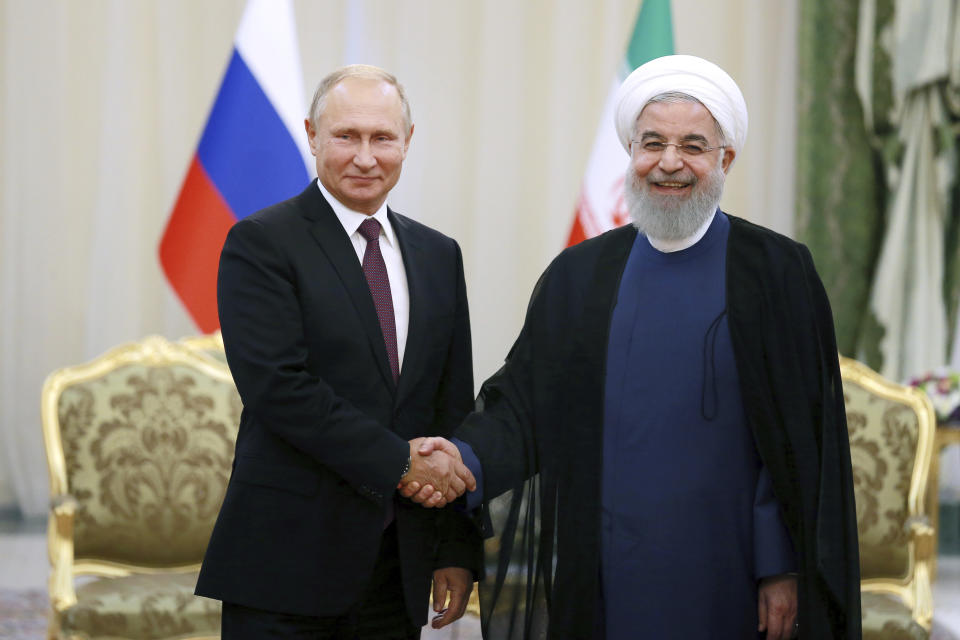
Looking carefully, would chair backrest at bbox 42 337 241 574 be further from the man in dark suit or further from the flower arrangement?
the flower arrangement

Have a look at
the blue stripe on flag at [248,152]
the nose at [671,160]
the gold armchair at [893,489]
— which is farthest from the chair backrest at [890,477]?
the blue stripe on flag at [248,152]

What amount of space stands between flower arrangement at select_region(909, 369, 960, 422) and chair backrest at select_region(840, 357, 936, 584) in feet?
4.62

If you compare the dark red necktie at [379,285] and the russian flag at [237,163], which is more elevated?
the russian flag at [237,163]

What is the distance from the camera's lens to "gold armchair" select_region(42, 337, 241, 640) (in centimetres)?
340

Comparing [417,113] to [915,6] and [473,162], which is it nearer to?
[473,162]

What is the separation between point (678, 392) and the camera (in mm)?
2123

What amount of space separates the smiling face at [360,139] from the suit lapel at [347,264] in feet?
0.18

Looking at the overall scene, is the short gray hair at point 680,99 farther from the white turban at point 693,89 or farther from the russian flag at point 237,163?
the russian flag at point 237,163

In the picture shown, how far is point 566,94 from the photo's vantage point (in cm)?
570

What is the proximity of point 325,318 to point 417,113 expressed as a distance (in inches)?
153

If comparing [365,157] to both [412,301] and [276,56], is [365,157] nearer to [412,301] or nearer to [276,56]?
[412,301]

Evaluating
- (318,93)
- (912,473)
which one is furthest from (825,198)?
(318,93)

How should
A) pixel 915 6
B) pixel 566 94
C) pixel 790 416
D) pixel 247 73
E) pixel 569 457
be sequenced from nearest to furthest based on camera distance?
pixel 790 416 < pixel 569 457 < pixel 247 73 < pixel 915 6 < pixel 566 94

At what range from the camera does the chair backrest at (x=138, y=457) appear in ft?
11.2
